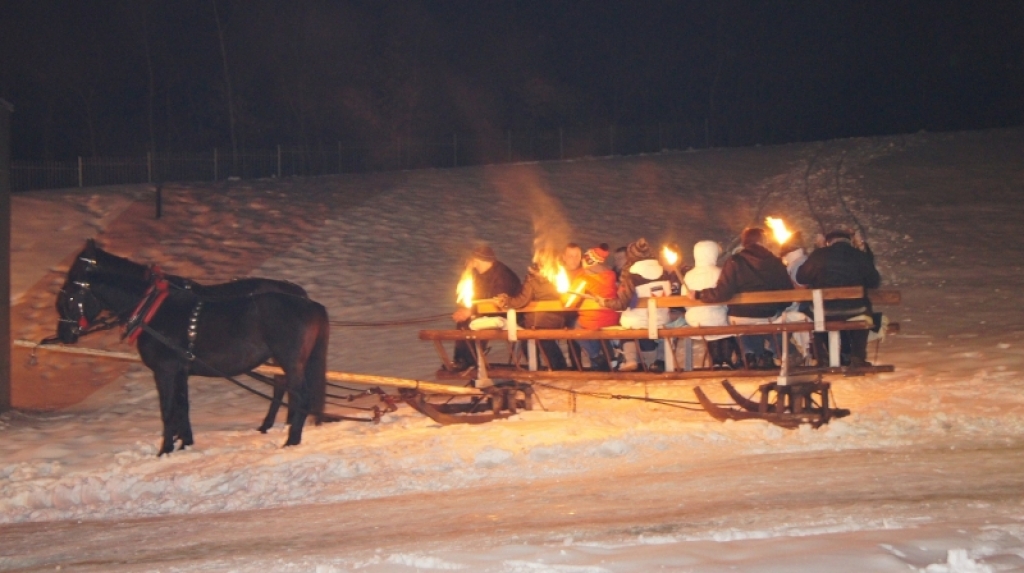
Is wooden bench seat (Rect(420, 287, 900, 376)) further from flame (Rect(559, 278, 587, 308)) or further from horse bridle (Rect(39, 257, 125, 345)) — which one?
horse bridle (Rect(39, 257, 125, 345))

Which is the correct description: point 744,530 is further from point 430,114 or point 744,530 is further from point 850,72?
point 850,72

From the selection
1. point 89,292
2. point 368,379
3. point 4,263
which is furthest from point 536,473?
point 4,263

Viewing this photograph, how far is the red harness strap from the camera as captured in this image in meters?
9.84

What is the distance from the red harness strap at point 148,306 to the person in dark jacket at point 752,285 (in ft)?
17.1

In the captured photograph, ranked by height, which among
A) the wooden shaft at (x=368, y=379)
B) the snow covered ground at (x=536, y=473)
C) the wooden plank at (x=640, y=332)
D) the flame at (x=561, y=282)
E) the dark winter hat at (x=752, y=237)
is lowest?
the snow covered ground at (x=536, y=473)

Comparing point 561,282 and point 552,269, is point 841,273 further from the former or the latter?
point 552,269

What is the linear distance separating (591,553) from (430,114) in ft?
124

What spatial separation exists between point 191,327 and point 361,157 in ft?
93.1

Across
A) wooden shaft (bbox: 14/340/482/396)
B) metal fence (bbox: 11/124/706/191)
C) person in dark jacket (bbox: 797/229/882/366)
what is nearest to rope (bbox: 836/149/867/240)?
metal fence (bbox: 11/124/706/191)

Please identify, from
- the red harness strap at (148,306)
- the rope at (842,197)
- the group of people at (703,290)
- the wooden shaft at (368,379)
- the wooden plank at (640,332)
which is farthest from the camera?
the rope at (842,197)

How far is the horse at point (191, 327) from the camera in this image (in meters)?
9.95

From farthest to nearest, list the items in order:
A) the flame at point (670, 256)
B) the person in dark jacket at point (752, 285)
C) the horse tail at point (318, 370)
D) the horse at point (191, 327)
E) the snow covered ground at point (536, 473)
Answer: the flame at point (670, 256)
the horse tail at point (318, 370)
the horse at point (191, 327)
the person in dark jacket at point (752, 285)
the snow covered ground at point (536, 473)

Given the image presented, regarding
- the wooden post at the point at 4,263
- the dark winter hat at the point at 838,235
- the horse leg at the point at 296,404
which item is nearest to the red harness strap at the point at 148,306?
the horse leg at the point at 296,404

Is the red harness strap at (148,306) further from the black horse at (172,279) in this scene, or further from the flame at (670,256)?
the flame at (670,256)
